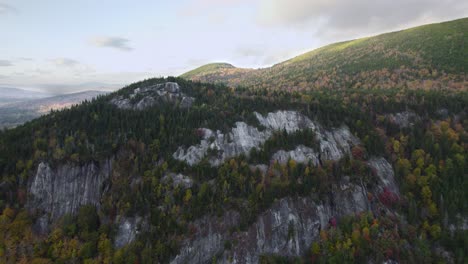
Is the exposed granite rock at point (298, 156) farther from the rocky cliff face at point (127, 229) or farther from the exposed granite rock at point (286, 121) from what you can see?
the rocky cliff face at point (127, 229)

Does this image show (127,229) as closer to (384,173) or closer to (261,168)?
(261,168)

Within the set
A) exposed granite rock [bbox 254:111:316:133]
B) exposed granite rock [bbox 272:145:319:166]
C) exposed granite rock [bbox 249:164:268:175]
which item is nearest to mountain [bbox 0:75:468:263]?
exposed granite rock [bbox 272:145:319:166]

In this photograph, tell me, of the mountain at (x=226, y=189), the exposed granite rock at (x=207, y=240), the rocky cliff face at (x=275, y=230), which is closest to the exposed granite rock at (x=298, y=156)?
the mountain at (x=226, y=189)

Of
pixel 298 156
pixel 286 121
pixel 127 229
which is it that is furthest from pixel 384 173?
pixel 127 229

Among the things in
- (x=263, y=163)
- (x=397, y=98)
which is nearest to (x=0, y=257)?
(x=263, y=163)

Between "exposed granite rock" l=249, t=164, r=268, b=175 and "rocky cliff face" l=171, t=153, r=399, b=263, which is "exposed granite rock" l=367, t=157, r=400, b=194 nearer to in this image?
"rocky cliff face" l=171, t=153, r=399, b=263

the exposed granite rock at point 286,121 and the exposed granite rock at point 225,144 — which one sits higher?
A: the exposed granite rock at point 286,121

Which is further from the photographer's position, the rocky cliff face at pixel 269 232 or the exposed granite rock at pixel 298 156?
the exposed granite rock at pixel 298 156
